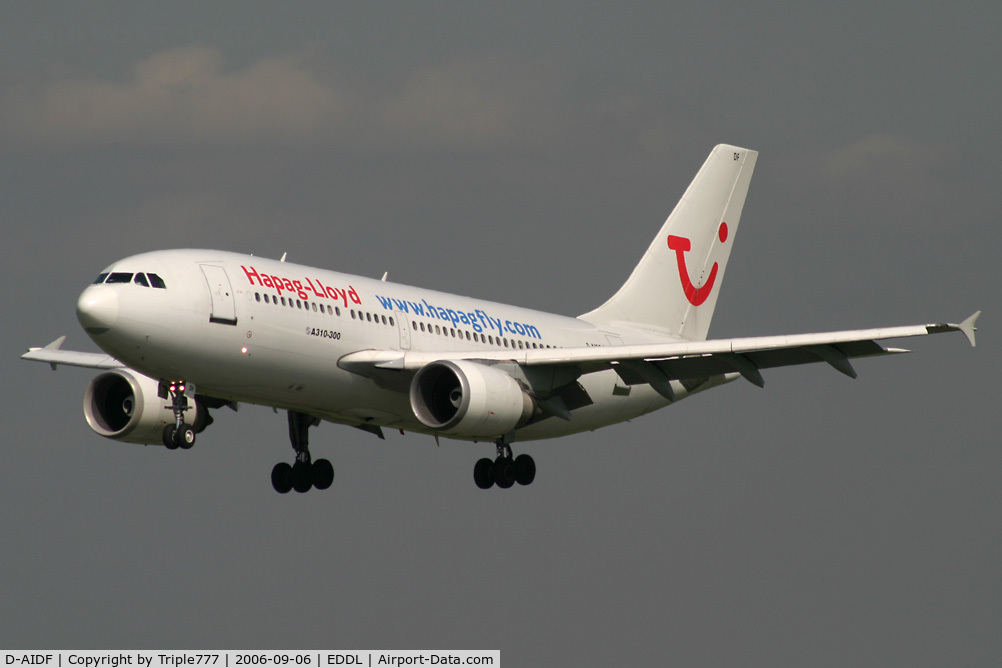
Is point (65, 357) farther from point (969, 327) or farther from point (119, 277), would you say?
point (969, 327)

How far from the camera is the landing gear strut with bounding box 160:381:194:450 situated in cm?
3612

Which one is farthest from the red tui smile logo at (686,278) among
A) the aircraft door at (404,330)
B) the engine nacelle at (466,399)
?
the aircraft door at (404,330)

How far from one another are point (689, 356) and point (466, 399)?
18.2 feet

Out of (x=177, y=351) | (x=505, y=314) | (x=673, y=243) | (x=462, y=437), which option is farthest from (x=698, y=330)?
(x=177, y=351)

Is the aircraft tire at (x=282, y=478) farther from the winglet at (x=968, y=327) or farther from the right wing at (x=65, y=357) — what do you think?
the winglet at (x=968, y=327)

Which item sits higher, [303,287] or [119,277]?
[303,287]

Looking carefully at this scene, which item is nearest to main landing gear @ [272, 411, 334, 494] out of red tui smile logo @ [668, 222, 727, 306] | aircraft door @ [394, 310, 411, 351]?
aircraft door @ [394, 310, 411, 351]

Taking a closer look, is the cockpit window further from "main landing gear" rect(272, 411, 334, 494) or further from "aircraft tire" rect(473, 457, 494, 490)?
"aircraft tire" rect(473, 457, 494, 490)

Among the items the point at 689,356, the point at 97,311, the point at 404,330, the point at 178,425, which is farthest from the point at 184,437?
the point at 689,356

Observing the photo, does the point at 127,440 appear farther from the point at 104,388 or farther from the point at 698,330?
the point at 698,330

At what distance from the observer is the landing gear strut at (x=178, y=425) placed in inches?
1422

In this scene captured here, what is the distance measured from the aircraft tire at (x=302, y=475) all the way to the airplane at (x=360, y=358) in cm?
3

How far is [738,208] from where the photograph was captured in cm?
5341

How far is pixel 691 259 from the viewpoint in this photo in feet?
169
